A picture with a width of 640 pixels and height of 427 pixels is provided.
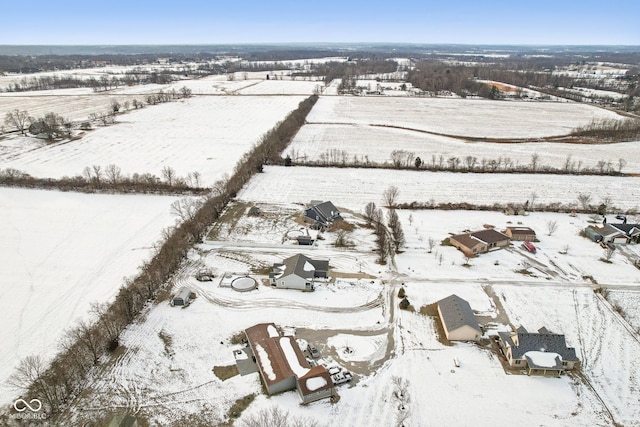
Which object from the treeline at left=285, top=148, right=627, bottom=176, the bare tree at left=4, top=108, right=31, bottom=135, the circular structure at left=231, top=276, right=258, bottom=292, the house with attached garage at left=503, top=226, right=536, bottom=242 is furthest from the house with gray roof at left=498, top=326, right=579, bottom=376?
the bare tree at left=4, top=108, right=31, bottom=135

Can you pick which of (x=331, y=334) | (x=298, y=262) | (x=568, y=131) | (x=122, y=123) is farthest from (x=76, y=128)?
(x=568, y=131)

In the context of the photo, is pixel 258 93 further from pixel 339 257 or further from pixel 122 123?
pixel 339 257

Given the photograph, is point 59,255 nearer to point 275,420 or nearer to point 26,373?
point 26,373

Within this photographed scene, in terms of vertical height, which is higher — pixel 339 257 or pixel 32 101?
pixel 32 101

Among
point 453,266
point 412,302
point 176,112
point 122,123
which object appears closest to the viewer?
point 412,302

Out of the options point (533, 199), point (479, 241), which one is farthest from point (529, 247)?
point (533, 199)
